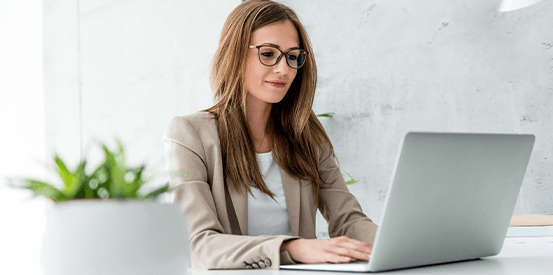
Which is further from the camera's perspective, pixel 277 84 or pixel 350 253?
pixel 277 84

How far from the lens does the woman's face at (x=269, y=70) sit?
5.34 ft

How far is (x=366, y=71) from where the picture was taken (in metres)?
2.62

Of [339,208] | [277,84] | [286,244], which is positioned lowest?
[339,208]

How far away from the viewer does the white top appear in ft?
5.28

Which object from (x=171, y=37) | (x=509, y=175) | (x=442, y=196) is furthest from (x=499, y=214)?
(x=171, y=37)

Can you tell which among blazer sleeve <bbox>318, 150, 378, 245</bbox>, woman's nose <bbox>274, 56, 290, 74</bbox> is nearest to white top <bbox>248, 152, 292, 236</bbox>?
blazer sleeve <bbox>318, 150, 378, 245</bbox>

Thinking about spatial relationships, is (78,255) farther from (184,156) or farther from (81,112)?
(81,112)

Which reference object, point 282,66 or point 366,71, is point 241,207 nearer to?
point 282,66

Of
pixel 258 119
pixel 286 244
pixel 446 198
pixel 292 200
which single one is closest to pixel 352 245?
pixel 286 244

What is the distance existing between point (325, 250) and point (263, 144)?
2.68ft

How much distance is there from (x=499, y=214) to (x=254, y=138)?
38.1 inches

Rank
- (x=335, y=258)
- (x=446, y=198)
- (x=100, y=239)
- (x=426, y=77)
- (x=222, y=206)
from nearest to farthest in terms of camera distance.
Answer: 1. (x=100, y=239)
2. (x=446, y=198)
3. (x=335, y=258)
4. (x=222, y=206)
5. (x=426, y=77)

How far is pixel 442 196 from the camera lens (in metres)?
0.80

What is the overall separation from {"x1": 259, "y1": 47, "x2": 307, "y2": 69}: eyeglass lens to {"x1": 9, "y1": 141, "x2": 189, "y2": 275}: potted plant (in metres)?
1.15
